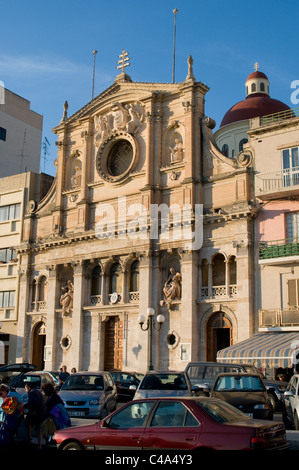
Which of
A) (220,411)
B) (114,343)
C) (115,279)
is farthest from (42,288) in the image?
(220,411)

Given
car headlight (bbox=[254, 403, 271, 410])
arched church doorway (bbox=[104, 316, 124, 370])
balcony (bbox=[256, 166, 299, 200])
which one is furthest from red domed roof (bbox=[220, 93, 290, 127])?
car headlight (bbox=[254, 403, 271, 410])

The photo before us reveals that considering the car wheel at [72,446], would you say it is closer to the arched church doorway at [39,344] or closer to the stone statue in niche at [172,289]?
the stone statue in niche at [172,289]

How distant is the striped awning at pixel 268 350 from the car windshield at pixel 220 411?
1448 cm

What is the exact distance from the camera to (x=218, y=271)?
1275 inches

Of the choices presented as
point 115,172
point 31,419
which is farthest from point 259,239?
point 31,419

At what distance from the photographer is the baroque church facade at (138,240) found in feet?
104

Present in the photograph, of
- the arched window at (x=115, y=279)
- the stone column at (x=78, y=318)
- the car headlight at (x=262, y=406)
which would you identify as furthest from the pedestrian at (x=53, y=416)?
the stone column at (x=78, y=318)

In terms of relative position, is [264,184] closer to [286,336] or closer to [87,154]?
[286,336]

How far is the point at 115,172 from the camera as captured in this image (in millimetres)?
38750

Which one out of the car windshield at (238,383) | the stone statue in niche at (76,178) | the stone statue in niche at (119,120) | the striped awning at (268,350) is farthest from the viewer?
the stone statue in niche at (76,178)

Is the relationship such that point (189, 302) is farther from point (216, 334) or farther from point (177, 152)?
point (177, 152)

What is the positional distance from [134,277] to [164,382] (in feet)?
61.4

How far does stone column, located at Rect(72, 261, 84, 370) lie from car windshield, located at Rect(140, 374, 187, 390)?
19671 millimetres

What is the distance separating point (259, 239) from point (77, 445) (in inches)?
838
